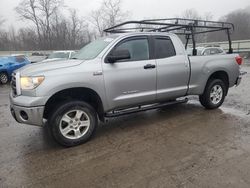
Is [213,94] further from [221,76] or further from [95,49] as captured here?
[95,49]

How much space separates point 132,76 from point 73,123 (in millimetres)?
1401

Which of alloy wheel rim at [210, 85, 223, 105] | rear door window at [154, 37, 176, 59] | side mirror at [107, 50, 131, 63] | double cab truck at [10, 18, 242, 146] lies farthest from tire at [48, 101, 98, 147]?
alloy wheel rim at [210, 85, 223, 105]

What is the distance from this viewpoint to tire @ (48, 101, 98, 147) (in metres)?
3.74

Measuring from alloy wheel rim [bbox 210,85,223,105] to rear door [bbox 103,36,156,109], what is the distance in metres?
1.99

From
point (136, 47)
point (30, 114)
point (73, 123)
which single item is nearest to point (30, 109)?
point (30, 114)

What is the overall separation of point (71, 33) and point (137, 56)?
155ft

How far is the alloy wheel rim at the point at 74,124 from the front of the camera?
386cm

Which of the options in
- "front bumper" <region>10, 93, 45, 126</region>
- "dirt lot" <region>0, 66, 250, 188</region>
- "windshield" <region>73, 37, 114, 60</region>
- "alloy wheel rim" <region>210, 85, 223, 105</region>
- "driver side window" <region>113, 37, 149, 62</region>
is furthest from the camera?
"alloy wheel rim" <region>210, 85, 223, 105</region>

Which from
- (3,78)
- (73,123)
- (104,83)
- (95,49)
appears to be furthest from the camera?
(3,78)

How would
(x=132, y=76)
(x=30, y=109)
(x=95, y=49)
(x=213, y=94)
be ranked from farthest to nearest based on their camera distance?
(x=213, y=94), (x=95, y=49), (x=132, y=76), (x=30, y=109)

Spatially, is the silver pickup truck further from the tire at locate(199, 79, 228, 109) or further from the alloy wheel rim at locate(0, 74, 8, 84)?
the alloy wheel rim at locate(0, 74, 8, 84)

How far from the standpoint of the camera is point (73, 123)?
3926 mm

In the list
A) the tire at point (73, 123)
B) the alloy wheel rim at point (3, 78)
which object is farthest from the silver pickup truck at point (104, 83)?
the alloy wheel rim at point (3, 78)

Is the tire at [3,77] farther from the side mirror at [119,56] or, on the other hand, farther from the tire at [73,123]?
the side mirror at [119,56]
